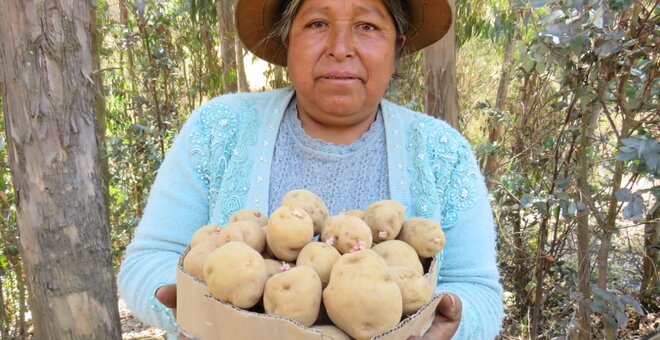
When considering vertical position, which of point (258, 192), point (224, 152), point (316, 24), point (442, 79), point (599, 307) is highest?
point (316, 24)

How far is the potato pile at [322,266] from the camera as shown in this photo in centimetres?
84

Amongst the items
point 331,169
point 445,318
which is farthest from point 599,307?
point 445,318

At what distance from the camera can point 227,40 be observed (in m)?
5.83

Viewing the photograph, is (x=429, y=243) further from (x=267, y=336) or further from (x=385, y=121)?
(x=385, y=121)

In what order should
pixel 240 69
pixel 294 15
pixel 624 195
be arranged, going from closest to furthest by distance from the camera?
pixel 294 15, pixel 624 195, pixel 240 69

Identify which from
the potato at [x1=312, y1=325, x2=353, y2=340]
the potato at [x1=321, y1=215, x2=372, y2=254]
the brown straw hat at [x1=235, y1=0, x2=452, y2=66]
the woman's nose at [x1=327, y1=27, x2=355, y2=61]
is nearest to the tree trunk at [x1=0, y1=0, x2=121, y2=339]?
the brown straw hat at [x1=235, y1=0, x2=452, y2=66]

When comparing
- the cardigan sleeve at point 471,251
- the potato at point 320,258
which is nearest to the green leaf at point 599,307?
the cardigan sleeve at point 471,251

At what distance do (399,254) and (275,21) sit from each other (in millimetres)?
917

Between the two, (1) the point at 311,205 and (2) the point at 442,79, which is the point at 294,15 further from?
(2) the point at 442,79

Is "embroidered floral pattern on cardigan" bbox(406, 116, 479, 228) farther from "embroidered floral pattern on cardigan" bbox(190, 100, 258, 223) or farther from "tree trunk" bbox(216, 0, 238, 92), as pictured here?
"tree trunk" bbox(216, 0, 238, 92)

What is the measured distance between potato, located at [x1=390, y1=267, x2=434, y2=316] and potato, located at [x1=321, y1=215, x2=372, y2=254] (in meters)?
0.07

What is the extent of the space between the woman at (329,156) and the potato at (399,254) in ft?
1.21

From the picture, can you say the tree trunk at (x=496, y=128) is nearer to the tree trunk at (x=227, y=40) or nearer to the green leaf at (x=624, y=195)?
the green leaf at (x=624, y=195)

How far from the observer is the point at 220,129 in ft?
5.07
